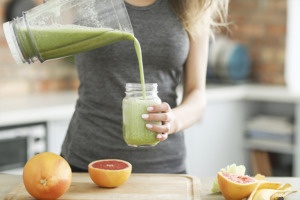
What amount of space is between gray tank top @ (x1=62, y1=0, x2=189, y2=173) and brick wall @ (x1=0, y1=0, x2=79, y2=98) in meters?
1.34

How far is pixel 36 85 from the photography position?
8.79 ft

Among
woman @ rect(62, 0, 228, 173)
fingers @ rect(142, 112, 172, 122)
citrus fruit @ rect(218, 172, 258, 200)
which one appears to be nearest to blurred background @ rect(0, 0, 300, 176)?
woman @ rect(62, 0, 228, 173)

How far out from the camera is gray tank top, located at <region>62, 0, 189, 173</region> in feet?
4.22

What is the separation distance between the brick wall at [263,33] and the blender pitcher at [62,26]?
236 cm

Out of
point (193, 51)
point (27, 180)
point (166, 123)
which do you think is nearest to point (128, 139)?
point (166, 123)

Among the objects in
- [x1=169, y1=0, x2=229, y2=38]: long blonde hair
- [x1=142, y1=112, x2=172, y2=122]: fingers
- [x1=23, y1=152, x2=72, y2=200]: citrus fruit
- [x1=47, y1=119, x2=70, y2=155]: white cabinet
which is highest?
[x1=169, y1=0, x2=229, y2=38]: long blonde hair

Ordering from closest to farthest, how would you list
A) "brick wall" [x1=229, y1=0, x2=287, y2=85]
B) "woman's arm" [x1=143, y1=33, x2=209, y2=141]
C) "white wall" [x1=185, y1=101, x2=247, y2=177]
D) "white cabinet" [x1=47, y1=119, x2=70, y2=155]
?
"woman's arm" [x1=143, y1=33, x2=209, y2=141] < "white cabinet" [x1=47, y1=119, x2=70, y2=155] < "white wall" [x1=185, y1=101, x2=247, y2=177] < "brick wall" [x1=229, y1=0, x2=287, y2=85]

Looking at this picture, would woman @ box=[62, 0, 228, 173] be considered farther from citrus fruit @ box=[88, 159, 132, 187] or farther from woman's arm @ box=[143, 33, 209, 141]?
citrus fruit @ box=[88, 159, 132, 187]

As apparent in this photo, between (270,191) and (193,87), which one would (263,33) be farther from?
(270,191)

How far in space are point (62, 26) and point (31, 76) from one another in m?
1.71

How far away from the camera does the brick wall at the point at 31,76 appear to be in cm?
253

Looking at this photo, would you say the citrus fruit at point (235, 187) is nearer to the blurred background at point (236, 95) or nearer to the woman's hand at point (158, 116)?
the woman's hand at point (158, 116)

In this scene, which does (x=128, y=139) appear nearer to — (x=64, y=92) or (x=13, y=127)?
(x=13, y=127)

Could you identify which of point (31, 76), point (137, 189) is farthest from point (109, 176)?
point (31, 76)
